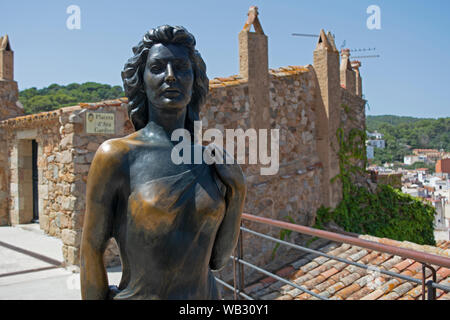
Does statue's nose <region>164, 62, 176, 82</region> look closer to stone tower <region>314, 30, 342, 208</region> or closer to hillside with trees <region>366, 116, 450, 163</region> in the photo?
stone tower <region>314, 30, 342, 208</region>

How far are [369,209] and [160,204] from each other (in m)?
10.5

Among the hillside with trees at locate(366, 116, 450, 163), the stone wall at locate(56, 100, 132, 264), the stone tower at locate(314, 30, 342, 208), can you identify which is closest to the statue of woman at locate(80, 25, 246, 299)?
the stone wall at locate(56, 100, 132, 264)

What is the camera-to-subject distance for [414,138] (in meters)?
34.8

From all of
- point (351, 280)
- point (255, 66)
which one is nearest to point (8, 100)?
point (255, 66)

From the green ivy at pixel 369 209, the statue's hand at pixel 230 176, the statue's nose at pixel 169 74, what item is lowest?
the green ivy at pixel 369 209

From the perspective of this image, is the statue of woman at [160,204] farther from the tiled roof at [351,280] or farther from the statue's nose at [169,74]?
the tiled roof at [351,280]

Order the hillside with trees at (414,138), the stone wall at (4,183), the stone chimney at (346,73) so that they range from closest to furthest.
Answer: the stone wall at (4,183) < the stone chimney at (346,73) < the hillside with trees at (414,138)

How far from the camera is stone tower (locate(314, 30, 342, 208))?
959cm

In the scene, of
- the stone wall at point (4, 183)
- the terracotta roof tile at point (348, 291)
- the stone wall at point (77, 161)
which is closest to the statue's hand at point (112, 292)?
the stone wall at point (77, 161)

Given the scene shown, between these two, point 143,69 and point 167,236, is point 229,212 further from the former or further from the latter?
point 143,69

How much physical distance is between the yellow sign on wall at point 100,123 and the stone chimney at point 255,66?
307 centimetres

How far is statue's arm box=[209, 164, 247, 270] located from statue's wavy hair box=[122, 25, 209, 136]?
311 millimetres

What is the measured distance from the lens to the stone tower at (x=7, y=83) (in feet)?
31.7
